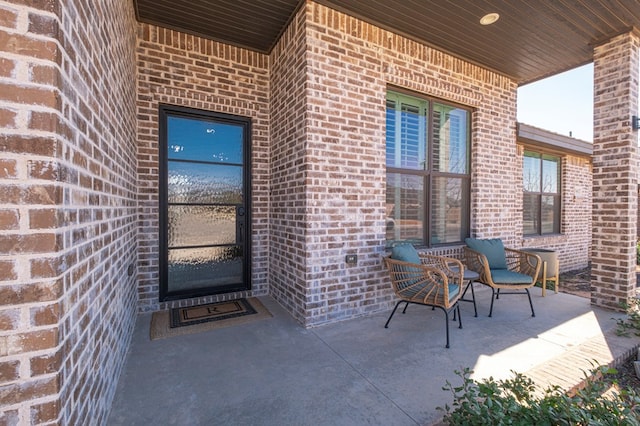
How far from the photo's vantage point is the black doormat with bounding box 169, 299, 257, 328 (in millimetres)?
3217

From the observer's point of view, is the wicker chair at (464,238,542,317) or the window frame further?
the window frame

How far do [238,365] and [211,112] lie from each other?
9.57 ft

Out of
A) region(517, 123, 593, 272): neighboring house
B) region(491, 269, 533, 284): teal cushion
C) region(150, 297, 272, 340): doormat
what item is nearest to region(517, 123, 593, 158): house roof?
region(517, 123, 593, 272): neighboring house

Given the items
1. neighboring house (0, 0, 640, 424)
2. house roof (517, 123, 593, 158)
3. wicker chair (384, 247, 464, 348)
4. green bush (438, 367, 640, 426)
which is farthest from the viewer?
house roof (517, 123, 593, 158)

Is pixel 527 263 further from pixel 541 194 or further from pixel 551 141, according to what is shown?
pixel 541 194

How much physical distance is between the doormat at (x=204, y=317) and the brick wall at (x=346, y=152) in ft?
2.02

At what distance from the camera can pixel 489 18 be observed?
337 cm

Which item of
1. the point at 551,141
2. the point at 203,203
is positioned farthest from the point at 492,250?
the point at 203,203

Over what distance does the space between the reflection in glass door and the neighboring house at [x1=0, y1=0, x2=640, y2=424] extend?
17 millimetres

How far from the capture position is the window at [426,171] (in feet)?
12.9

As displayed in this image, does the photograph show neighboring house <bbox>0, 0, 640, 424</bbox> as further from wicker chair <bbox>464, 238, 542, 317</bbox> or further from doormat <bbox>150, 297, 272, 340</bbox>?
wicker chair <bbox>464, 238, 542, 317</bbox>

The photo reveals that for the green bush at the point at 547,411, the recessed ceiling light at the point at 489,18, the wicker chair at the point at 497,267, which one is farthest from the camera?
the wicker chair at the point at 497,267

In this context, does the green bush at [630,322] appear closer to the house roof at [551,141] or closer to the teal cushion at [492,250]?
the teal cushion at [492,250]

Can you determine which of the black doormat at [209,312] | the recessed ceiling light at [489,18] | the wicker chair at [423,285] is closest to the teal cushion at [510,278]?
the wicker chair at [423,285]
